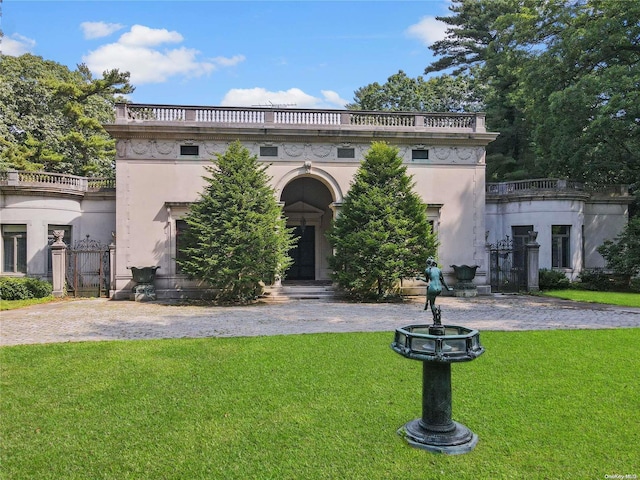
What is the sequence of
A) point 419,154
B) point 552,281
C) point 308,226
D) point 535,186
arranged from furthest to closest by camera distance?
point 535,186
point 308,226
point 552,281
point 419,154

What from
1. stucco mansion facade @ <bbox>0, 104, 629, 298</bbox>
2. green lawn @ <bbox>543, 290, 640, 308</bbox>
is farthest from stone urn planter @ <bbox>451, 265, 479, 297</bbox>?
green lawn @ <bbox>543, 290, 640, 308</bbox>

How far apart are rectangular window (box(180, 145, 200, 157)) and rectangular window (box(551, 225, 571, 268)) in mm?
16176

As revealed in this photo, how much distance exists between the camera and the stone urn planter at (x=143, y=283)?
15531mm

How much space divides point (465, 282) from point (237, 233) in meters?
9.04

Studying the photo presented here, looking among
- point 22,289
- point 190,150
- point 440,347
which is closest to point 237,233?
point 190,150

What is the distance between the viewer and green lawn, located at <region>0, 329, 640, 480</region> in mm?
3686

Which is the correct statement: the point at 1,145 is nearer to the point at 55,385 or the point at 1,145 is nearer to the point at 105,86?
the point at 105,86

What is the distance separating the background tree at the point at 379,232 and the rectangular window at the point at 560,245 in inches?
341

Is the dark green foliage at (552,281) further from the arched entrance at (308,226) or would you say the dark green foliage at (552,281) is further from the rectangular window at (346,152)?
the rectangular window at (346,152)

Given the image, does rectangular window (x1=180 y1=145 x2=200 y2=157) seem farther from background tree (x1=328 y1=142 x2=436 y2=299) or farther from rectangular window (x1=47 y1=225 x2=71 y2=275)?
rectangular window (x1=47 y1=225 x2=71 y2=275)

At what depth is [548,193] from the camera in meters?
19.6

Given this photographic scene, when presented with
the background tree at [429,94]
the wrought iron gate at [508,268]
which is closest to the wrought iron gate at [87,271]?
the wrought iron gate at [508,268]

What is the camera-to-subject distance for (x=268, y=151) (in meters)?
17.0

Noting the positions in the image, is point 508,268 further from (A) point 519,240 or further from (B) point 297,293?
(B) point 297,293
